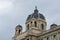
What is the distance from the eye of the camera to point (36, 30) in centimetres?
8325

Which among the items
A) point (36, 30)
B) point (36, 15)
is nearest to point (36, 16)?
point (36, 15)

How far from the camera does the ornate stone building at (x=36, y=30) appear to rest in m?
77.5

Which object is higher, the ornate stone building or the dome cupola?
the dome cupola

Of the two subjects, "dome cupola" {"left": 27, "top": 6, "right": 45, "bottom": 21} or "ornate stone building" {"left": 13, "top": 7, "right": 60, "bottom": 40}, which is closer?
"ornate stone building" {"left": 13, "top": 7, "right": 60, "bottom": 40}

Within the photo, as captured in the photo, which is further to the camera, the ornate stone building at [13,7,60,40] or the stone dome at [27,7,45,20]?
the stone dome at [27,7,45,20]

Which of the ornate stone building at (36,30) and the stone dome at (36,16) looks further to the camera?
the stone dome at (36,16)

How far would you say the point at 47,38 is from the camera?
78.0 metres

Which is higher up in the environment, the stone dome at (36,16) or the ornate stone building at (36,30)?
the stone dome at (36,16)

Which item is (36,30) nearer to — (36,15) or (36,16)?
(36,16)

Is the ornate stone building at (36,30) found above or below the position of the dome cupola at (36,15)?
below

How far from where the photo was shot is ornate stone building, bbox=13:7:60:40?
254ft

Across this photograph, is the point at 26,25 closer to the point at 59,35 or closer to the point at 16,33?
the point at 16,33

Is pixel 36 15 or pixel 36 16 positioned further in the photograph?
pixel 36 15

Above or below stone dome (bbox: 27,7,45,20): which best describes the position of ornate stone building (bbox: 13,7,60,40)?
below
